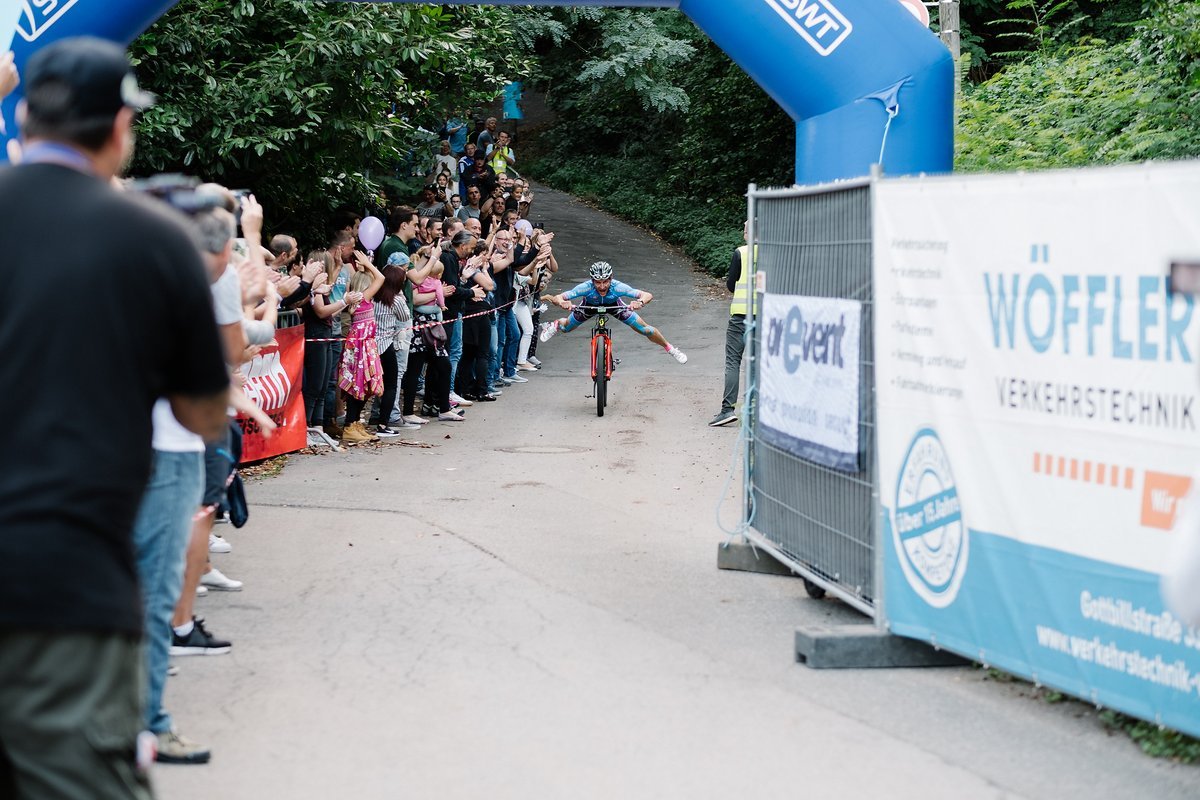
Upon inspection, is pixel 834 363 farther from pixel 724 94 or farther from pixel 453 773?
pixel 724 94

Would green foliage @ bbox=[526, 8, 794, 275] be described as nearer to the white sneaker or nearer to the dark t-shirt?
the white sneaker

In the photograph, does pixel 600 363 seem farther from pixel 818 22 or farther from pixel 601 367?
pixel 818 22

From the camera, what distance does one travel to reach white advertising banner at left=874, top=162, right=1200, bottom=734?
195 inches

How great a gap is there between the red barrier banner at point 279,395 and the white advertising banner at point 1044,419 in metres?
6.32

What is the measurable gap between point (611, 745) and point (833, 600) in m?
2.68

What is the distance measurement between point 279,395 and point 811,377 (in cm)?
592

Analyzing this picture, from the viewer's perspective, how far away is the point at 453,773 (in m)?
5.12

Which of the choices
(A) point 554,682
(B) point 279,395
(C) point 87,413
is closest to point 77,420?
(C) point 87,413

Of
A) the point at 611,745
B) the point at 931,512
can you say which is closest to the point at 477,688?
the point at 611,745

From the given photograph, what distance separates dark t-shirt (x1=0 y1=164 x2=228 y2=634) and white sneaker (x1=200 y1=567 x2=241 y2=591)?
515cm

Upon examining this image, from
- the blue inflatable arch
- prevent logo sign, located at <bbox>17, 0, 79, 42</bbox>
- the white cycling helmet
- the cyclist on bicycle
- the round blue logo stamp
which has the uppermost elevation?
prevent logo sign, located at <bbox>17, 0, 79, 42</bbox>

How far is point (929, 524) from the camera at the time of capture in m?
6.18

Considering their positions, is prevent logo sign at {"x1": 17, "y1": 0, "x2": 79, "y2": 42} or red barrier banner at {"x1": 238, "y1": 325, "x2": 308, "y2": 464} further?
red barrier banner at {"x1": 238, "y1": 325, "x2": 308, "y2": 464}

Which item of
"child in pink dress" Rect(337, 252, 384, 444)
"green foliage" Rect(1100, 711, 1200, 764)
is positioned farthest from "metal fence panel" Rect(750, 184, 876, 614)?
"child in pink dress" Rect(337, 252, 384, 444)
